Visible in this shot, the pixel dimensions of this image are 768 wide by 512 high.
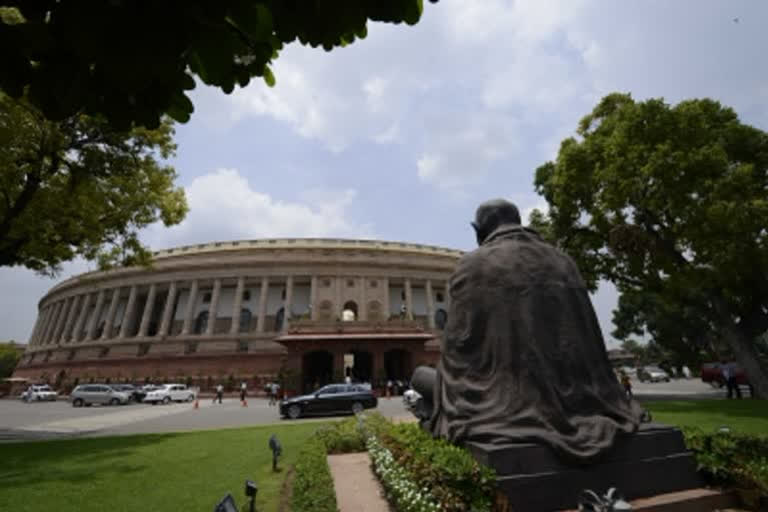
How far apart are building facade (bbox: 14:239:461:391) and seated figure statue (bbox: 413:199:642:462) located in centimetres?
2850

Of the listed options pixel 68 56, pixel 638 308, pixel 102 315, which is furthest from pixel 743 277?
pixel 102 315

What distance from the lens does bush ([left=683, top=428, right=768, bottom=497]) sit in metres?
4.32

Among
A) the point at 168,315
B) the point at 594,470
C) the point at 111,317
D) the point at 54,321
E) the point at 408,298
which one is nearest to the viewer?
the point at 594,470

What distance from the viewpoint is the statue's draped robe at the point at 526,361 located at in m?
4.51

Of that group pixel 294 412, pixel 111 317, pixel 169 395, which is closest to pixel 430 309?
pixel 169 395

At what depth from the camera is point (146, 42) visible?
56.0 inches

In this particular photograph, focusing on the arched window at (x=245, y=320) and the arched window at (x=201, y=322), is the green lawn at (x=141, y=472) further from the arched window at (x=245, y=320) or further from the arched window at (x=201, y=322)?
the arched window at (x=201, y=322)

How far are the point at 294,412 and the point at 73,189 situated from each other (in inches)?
432

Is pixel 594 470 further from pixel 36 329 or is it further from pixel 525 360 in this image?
pixel 36 329

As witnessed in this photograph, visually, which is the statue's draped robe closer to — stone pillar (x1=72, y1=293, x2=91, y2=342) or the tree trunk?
the tree trunk

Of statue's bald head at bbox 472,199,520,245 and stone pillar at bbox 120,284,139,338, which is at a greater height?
stone pillar at bbox 120,284,139,338

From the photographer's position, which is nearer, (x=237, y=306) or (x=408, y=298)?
(x=237, y=306)

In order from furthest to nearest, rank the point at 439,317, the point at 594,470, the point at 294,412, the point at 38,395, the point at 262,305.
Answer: the point at 439,317
the point at 262,305
the point at 38,395
the point at 294,412
the point at 594,470

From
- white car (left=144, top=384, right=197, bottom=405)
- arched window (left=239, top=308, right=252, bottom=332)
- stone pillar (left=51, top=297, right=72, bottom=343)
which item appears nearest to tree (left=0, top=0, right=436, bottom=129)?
white car (left=144, top=384, right=197, bottom=405)
